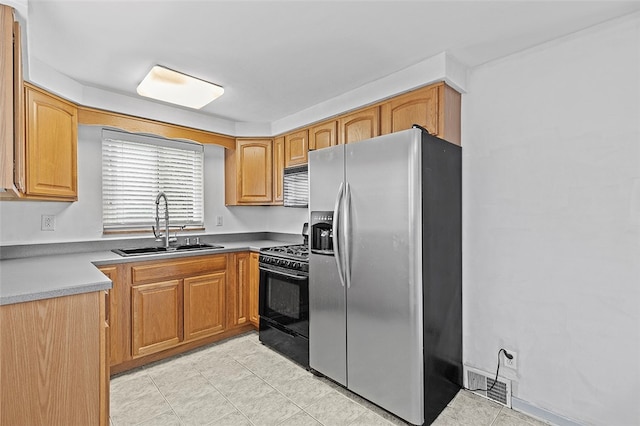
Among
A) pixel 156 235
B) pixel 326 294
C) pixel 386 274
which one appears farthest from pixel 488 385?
pixel 156 235

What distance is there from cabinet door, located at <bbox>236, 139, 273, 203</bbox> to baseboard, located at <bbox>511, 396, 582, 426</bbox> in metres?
2.86

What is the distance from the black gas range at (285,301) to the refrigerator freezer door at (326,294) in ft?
0.51

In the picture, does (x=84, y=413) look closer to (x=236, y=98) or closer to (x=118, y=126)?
(x=118, y=126)

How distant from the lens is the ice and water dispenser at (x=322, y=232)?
8.16 ft

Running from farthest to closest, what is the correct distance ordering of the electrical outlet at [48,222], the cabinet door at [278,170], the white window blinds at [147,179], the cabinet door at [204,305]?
the cabinet door at [278,170] < the white window blinds at [147,179] < the cabinet door at [204,305] < the electrical outlet at [48,222]

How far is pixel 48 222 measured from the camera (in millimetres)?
2762

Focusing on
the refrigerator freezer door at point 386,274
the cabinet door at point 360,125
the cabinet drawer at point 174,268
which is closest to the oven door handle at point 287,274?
the cabinet drawer at point 174,268

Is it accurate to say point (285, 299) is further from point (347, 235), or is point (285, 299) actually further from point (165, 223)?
point (165, 223)

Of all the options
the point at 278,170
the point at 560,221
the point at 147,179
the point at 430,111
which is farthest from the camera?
the point at 278,170

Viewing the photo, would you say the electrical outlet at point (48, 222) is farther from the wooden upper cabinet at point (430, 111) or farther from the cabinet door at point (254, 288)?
the wooden upper cabinet at point (430, 111)

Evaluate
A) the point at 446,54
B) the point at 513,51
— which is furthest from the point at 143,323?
the point at 513,51

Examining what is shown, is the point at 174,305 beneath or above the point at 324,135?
beneath

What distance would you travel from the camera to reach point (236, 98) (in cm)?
310

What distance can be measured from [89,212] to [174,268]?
932 mm
